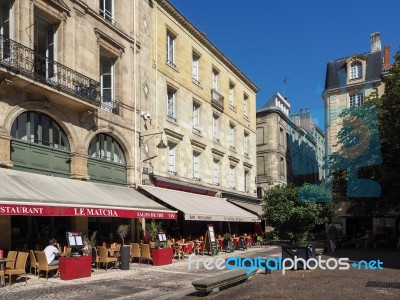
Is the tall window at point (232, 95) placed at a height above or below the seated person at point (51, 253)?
above

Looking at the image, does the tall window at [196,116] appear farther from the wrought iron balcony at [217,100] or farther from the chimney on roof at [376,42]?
the chimney on roof at [376,42]

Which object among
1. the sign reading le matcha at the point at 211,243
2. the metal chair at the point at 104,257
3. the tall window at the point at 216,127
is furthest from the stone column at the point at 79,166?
the tall window at the point at 216,127

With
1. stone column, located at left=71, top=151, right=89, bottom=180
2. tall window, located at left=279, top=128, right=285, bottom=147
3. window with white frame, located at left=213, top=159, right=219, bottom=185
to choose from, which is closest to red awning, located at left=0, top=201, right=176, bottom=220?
stone column, located at left=71, top=151, right=89, bottom=180

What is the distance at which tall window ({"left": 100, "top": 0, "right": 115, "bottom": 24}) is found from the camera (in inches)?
735

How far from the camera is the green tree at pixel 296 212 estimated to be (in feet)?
46.3

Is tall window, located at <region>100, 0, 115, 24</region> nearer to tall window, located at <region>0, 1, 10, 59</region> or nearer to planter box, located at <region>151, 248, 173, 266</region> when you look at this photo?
tall window, located at <region>0, 1, 10, 59</region>

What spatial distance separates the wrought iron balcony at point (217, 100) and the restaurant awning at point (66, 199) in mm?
10675

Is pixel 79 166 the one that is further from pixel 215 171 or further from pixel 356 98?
pixel 356 98

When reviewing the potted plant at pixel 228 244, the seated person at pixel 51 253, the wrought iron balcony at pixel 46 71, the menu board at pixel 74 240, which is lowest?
the potted plant at pixel 228 244

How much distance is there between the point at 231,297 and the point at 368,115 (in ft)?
61.8

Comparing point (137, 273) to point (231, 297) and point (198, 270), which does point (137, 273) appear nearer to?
point (198, 270)

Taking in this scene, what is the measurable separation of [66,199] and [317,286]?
22.8 ft

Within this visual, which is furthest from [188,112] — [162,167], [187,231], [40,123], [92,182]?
[40,123]

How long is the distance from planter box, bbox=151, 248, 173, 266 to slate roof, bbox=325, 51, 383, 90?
97.5 ft
